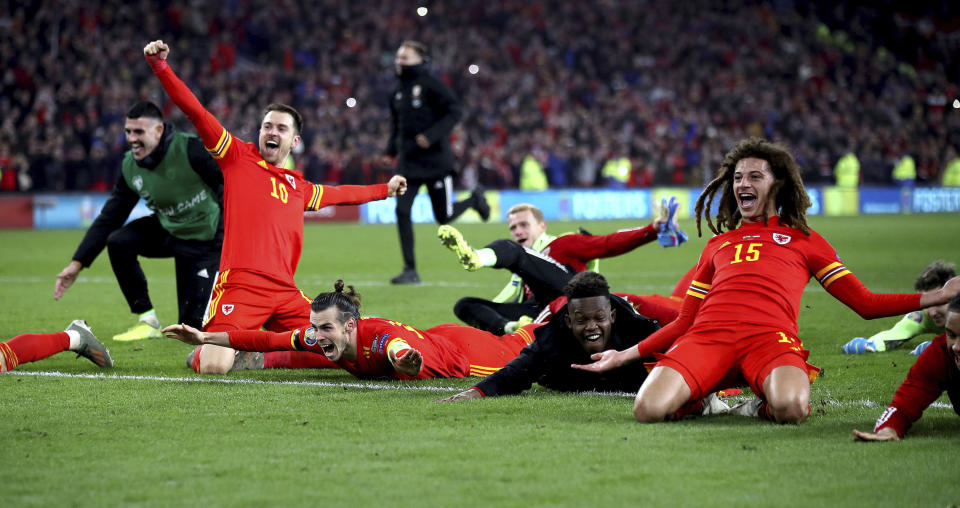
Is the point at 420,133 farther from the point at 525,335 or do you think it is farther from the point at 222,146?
the point at 525,335

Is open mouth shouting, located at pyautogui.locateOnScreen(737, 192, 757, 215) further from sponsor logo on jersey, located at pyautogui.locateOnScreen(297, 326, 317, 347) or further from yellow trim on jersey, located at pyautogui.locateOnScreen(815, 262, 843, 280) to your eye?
sponsor logo on jersey, located at pyautogui.locateOnScreen(297, 326, 317, 347)

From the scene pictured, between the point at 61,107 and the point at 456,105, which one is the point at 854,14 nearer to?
the point at 61,107

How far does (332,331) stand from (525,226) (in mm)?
2654

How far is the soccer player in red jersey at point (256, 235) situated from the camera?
6762 mm

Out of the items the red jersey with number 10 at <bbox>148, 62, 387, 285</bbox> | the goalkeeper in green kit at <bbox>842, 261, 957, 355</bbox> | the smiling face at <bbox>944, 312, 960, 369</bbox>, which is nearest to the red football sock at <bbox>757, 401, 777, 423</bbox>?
the smiling face at <bbox>944, 312, 960, 369</bbox>

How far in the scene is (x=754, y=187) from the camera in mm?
5352

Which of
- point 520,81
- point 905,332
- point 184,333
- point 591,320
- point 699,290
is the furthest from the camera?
point 520,81

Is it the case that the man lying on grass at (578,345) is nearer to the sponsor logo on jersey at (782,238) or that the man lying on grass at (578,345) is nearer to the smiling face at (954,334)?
the sponsor logo on jersey at (782,238)

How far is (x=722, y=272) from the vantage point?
5.29 meters

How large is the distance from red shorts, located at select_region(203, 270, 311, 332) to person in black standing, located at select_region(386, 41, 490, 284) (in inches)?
222

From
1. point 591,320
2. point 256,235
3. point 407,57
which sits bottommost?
point 591,320

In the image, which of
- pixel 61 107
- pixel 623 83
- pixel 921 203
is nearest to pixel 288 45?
pixel 61 107

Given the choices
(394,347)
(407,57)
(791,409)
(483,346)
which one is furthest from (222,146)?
(407,57)

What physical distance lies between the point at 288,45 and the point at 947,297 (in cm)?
2925
